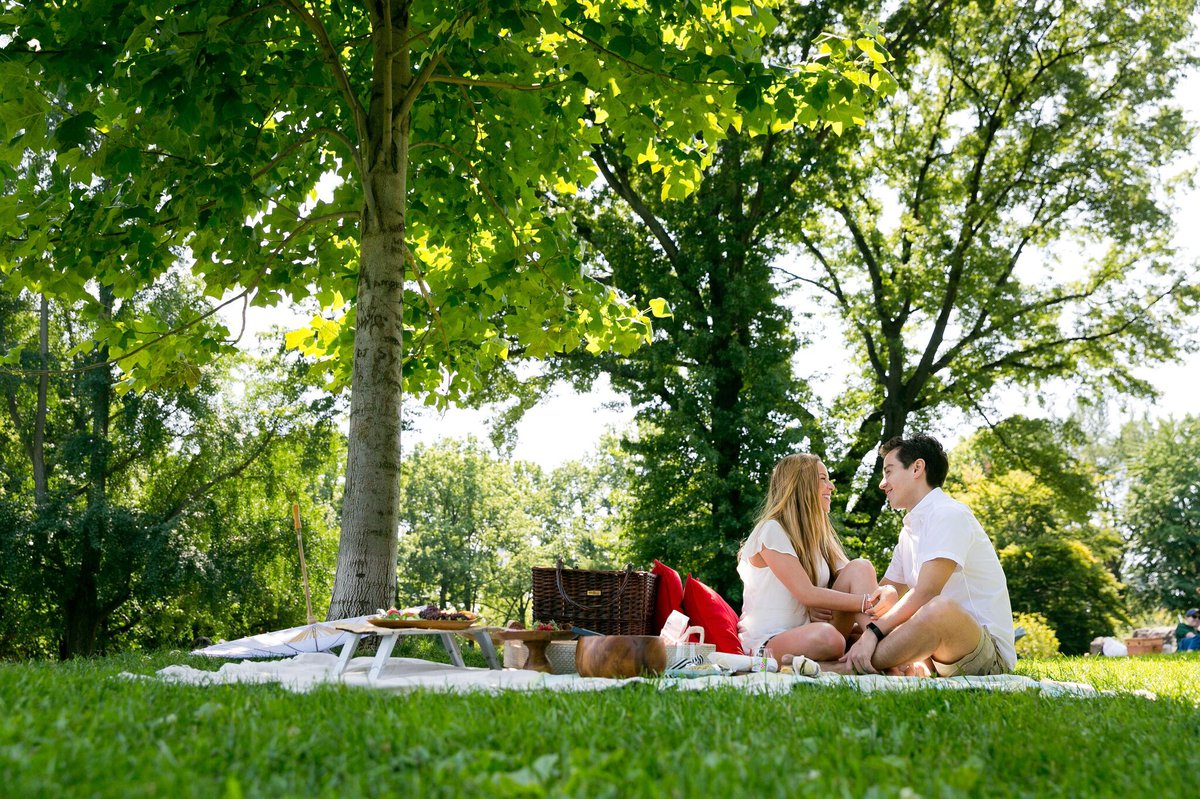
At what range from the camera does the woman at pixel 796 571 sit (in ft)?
20.2

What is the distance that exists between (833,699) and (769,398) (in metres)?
13.0

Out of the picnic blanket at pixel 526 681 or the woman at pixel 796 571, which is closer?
the picnic blanket at pixel 526 681

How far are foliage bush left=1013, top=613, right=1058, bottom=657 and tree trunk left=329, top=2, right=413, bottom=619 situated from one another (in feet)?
46.9

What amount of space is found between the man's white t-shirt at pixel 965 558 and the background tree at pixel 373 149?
2.94 m

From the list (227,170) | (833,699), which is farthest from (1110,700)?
(227,170)

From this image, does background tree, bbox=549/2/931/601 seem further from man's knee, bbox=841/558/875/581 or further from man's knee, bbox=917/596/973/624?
man's knee, bbox=917/596/973/624

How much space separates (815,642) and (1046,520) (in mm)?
29191

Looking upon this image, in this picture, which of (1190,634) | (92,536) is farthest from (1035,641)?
(92,536)

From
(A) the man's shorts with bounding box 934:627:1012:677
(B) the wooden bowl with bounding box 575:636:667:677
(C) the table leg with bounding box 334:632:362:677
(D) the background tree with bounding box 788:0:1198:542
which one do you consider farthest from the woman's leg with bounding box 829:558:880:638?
(D) the background tree with bounding box 788:0:1198:542

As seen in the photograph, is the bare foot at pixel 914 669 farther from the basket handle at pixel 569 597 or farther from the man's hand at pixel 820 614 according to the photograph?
the basket handle at pixel 569 597

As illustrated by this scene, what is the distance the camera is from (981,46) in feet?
63.8

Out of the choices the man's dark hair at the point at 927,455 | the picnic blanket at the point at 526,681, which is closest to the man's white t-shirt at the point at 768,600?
the man's dark hair at the point at 927,455

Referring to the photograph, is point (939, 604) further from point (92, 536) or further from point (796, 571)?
point (92, 536)

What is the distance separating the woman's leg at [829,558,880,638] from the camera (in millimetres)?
6359
